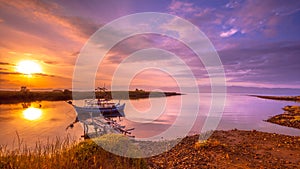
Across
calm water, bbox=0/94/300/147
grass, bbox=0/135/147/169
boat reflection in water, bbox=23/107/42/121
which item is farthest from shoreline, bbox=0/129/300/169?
boat reflection in water, bbox=23/107/42/121

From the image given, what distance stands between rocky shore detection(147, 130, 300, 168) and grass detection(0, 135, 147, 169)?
1.97 meters

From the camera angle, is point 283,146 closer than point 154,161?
No

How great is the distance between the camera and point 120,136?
7066 millimetres

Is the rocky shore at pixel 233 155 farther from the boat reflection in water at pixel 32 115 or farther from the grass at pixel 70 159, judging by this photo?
the boat reflection in water at pixel 32 115

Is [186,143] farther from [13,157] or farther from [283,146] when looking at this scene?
[13,157]

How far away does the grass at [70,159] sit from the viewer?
5309 millimetres

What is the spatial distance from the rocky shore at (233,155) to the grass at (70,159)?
1.97 m

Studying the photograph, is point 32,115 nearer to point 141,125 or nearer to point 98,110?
point 98,110

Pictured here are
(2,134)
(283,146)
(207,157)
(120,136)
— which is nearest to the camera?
(120,136)

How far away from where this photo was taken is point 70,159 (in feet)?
A: 18.4

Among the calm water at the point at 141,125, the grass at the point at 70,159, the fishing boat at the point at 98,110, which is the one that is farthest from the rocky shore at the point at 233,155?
the fishing boat at the point at 98,110

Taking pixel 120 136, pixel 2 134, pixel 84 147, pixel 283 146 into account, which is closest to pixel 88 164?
pixel 84 147

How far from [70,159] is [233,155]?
6.31 meters

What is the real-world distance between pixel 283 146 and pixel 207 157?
183 inches
